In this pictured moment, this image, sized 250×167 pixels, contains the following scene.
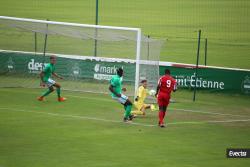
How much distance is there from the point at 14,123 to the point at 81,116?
3001 mm

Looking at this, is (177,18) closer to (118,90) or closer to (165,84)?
(118,90)

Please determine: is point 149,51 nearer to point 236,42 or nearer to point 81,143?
point 81,143

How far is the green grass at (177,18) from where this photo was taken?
157ft

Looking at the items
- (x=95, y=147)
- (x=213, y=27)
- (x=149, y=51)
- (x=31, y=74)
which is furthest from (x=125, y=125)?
(x=213, y=27)

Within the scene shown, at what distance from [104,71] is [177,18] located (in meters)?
24.5

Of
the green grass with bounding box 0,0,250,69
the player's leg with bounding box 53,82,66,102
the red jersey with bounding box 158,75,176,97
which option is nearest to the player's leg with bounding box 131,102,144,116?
the red jersey with bounding box 158,75,176,97

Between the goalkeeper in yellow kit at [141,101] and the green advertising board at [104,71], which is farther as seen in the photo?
the green advertising board at [104,71]

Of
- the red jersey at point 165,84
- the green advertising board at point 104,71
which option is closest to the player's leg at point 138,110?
the red jersey at point 165,84

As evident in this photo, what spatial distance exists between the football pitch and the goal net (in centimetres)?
126

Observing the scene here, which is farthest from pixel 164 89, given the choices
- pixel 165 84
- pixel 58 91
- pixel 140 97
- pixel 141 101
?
pixel 58 91

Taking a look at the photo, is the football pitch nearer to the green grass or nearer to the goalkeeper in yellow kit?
the goalkeeper in yellow kit

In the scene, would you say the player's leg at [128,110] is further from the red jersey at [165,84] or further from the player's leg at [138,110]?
the red jersey at [165,84]

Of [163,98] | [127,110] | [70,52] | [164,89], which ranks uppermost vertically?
[70,52]

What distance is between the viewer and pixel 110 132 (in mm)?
26047
